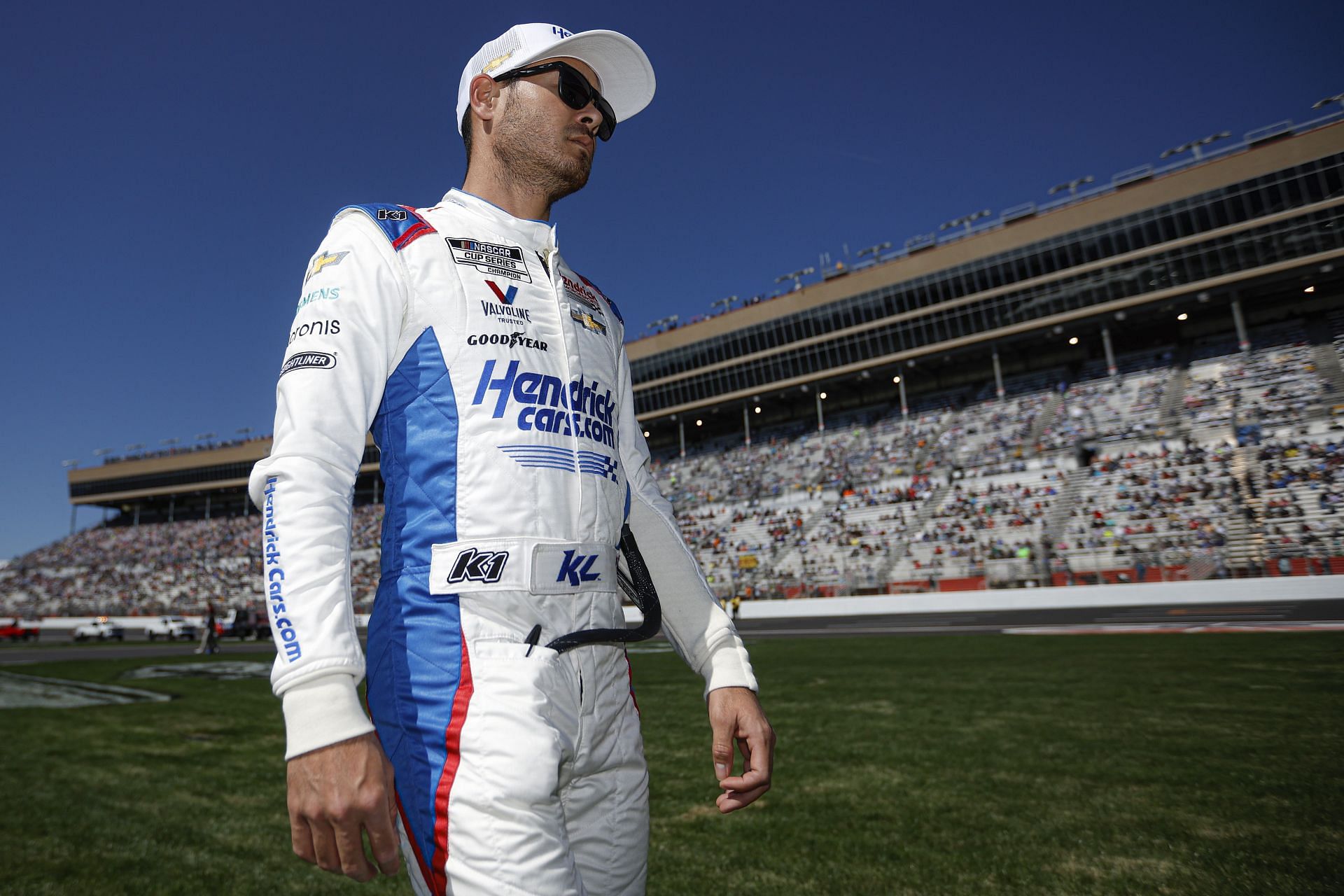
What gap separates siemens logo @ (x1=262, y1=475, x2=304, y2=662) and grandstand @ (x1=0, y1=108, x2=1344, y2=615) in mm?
25217

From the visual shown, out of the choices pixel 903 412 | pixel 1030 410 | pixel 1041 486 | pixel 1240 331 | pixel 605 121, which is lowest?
pixel 605 121

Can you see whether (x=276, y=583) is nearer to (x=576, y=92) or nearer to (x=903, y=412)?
(x=576, y=92)

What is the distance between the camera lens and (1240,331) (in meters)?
31.8

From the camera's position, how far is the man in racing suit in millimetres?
1307

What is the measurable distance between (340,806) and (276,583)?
38cm

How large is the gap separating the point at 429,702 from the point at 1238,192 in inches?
1636

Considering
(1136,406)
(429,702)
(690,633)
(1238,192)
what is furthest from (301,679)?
(1238,192)

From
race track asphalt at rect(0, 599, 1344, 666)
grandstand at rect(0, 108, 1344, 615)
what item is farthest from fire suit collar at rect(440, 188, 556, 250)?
grandstand at rect(0, 108, 1344, 615)

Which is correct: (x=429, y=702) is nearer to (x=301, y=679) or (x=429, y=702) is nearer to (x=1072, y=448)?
(x=301, y=679)

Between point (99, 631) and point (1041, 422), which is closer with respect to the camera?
point (1041, 422)

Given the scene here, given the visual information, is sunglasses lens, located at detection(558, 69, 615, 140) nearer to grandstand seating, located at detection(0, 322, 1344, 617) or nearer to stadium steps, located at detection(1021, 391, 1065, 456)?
grandstand seating, located at detection(0, 322, 1344, 617)

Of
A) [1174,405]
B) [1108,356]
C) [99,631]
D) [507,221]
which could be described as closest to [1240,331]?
[1108,356]

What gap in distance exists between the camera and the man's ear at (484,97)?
6.45ft

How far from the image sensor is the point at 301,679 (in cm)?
126
